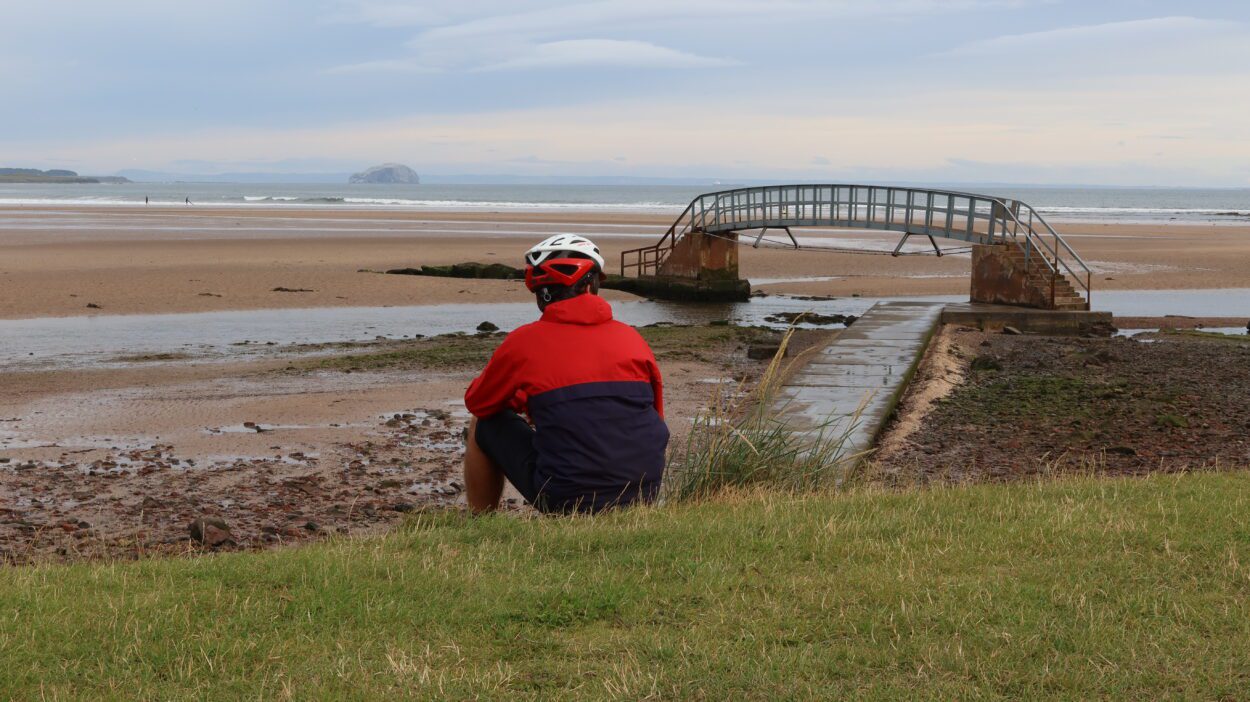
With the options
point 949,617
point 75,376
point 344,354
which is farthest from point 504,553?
point 344,354

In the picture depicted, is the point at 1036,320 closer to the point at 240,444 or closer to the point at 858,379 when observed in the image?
the point at 858,379

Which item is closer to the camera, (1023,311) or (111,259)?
(1023,311)

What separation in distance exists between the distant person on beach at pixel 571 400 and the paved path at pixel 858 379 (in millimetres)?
2599

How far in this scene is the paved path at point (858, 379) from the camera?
966 cm

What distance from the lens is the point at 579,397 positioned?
18.1 feet

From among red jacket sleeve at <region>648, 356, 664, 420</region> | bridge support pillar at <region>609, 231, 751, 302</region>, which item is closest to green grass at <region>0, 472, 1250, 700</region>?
red jacket sleeve at <region>648, 356, 664, 420</region>

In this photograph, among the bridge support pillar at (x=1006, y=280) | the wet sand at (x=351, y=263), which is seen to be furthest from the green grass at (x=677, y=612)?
the wet sand at (x=351, y=263)

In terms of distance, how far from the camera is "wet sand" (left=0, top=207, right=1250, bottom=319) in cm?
2572

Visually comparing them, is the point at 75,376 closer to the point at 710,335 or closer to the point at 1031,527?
the point at 710,335

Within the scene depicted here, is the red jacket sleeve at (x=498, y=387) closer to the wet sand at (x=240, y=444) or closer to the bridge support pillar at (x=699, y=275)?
the wet sand at (x=240, y=444)

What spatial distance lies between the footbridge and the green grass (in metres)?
16.8

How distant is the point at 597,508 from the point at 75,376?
37.0 ft

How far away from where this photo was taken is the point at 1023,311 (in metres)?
20.9

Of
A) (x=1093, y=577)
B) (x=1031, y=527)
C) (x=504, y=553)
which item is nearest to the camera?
(x=1093, y=577)
